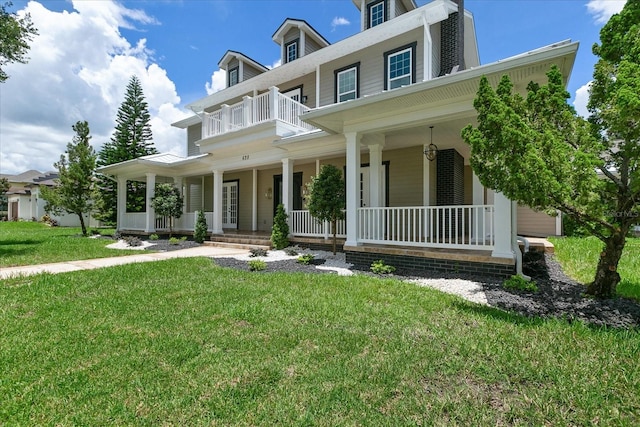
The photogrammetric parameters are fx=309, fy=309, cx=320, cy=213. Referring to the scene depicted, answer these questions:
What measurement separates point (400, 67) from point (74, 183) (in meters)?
15.6

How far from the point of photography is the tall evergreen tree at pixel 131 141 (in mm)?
22797

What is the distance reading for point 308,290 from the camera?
15.3ft

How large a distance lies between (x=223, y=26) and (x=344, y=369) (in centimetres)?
1254

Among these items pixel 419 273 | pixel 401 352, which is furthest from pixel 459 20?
pixel 401 352

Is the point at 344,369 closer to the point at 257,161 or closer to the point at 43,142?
the point at 257,161

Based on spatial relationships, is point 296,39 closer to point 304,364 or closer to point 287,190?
point 287,190

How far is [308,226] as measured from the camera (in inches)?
385

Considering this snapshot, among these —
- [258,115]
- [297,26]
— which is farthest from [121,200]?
[297,26]

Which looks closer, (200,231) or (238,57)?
(200,231)

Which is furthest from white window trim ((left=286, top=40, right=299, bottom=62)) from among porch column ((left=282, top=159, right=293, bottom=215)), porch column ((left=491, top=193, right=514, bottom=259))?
porch column ((left=491, top=193, right=514, bottom=259))

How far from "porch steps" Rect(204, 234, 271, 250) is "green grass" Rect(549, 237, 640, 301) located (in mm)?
7766

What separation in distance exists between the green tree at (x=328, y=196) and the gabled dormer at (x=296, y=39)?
7.33 m

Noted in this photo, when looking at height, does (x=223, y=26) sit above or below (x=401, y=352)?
above

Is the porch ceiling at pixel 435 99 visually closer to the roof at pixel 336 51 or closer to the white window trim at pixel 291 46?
the roof at pixel 336 51
